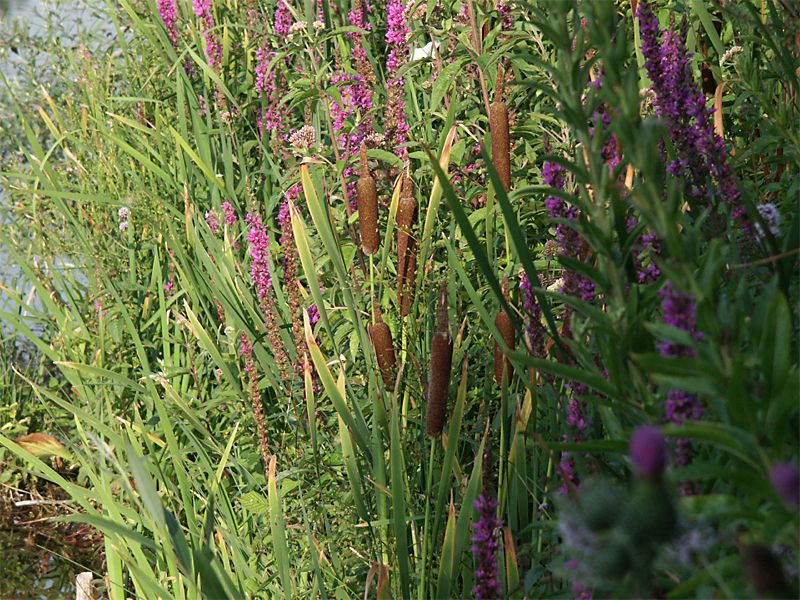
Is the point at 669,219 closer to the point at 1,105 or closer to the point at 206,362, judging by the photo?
the point at 206,362

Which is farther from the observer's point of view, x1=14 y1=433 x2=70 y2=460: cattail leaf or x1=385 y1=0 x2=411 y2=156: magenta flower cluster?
x1=14 y1=433 x2=70 y2=460: cattail leaf

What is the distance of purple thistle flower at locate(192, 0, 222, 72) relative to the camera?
12.5 ft

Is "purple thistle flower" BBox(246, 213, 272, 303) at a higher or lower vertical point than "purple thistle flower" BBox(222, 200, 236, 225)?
lower

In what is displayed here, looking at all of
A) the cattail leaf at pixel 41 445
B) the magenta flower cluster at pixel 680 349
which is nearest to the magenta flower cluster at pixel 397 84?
the magenta flower cluster at pixel 680 349

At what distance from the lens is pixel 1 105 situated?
220 inches

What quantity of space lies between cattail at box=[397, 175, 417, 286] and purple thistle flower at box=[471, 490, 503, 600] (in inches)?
22.1

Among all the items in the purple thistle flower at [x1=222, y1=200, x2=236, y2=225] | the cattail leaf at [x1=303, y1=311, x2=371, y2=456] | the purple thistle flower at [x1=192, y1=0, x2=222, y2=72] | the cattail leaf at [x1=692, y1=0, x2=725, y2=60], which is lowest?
the cattail leaf at [x1=303, y1=311, x2=371, y2=456]

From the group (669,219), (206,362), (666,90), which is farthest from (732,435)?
(206,362)

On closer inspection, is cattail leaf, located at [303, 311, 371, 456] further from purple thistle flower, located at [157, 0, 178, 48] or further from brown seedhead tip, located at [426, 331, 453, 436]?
purple thistle flower, located at [157, 0, 178, 48]

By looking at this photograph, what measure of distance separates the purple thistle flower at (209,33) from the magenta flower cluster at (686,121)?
7.63ft

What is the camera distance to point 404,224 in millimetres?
2070

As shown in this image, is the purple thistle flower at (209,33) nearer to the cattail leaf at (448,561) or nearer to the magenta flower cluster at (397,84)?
the magenta flower cluster at (397,84)

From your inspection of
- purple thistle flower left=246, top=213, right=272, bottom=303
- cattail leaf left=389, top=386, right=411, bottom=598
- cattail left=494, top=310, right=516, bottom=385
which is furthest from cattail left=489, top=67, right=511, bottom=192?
purple thistle flower left=246, top=213, right=272, bottom=303

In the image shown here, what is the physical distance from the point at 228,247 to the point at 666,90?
156 centimetres
